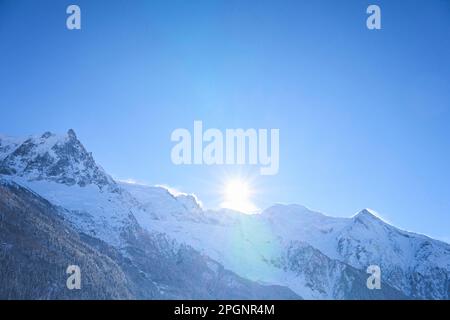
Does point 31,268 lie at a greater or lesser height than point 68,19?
lesser
